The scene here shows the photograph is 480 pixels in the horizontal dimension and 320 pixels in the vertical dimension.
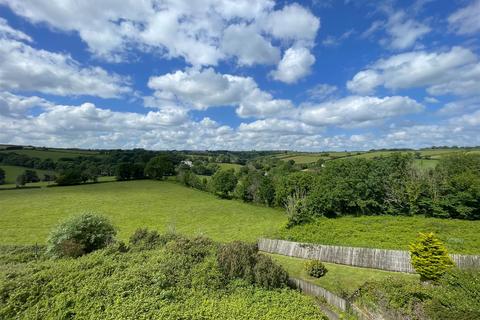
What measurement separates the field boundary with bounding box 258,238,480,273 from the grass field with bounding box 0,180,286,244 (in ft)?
21.6

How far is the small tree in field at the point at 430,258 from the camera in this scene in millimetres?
13477

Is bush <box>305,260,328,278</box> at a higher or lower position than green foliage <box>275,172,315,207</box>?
lower

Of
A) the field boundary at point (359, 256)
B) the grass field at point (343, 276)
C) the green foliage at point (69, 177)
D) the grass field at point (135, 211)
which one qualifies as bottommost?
the grass field at point (135, 211)

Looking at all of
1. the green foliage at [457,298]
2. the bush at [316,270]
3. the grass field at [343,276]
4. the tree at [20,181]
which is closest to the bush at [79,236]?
the grass field at [343,276]

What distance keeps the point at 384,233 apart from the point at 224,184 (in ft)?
118

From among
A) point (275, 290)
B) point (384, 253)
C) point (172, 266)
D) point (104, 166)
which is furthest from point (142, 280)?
point (104, 166)

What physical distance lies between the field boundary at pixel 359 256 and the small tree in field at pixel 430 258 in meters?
2.59

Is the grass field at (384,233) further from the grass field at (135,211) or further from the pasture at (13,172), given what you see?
the pasture at (13,172)

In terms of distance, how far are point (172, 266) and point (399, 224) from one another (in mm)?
24274

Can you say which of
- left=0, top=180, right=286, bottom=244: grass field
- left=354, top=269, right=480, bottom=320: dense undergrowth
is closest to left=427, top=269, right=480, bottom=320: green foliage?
left=354, top=269, right=480, bottom=320: dense undergrowth

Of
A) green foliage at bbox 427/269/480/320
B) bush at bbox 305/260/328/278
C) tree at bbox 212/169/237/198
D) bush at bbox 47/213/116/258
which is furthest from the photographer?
tree at bbox 212/169/237/198

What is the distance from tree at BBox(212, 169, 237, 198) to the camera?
5528cm

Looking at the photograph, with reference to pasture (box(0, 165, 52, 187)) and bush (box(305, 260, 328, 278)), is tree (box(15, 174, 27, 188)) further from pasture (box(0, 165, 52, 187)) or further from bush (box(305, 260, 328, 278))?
bush (box(305, 260, 328, 278))

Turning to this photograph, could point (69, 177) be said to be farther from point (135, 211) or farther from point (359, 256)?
point (359, 256)
